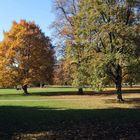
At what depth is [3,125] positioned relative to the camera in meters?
15.7

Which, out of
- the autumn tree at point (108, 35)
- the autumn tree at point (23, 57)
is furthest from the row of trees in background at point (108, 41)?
the autumn tree at point (23, 57)

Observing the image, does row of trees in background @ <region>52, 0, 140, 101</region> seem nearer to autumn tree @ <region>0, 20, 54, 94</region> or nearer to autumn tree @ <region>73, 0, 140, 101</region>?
autumn tree @ <region>73, 0, 140, 101</region>

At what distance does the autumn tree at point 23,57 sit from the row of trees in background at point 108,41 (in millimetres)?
22747

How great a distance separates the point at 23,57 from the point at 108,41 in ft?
84.8

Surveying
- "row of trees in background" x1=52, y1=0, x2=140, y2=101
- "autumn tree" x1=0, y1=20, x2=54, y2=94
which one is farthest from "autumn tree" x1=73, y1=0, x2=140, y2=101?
"autumn tree" x1=0, y1=20, x2=54, y2=94

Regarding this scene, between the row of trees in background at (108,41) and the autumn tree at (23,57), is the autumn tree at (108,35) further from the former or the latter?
the autumn tree at (23,57)

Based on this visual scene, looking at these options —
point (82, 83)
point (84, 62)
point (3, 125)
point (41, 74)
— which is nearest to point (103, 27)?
point (84, 62)

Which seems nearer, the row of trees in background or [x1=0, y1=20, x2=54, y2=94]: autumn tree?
the row of trees in background

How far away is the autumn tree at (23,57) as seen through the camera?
59.5m

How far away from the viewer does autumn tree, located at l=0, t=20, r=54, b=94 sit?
59500 mm

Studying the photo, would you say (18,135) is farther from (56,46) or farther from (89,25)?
(56,46)

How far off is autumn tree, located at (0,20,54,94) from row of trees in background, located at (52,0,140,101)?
2275 centimetres

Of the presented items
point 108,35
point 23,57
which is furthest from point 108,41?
point 23,57

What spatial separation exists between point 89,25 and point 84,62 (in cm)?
387
